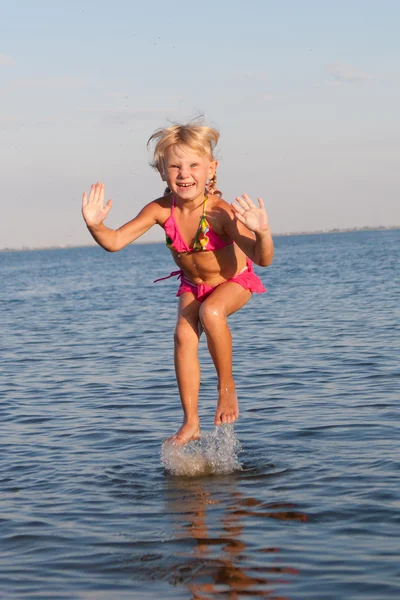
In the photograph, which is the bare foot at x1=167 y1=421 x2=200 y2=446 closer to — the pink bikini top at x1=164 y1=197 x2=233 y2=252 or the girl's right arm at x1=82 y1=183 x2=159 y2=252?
the pink bikini top at x1=164 y1=197 x2=233 y2=252

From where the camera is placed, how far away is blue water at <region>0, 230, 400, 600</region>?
233 inches

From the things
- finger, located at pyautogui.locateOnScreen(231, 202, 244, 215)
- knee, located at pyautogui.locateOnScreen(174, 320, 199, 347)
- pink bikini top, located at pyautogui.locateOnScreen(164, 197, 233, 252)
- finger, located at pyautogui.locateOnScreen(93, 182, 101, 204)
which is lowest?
knee, located at pyautogui.locateOnScreen(174, 320, 199, 347)

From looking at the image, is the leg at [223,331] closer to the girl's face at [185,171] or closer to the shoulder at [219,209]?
the shoulder at [219,209]

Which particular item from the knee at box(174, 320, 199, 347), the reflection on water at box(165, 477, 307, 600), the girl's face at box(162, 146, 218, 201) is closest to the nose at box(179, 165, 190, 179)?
the girl's face at box(162, 146, 218, 201)

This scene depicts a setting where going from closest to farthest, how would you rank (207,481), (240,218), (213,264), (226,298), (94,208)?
1. (240,218)
2. (94,208)
3. (226,298)
4. (213,264)
5. (207,481)

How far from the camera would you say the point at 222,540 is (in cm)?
654

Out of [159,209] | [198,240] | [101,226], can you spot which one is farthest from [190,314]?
[101,226]

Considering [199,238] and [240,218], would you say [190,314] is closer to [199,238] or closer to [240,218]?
[199,238]

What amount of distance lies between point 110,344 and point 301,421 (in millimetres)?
9509

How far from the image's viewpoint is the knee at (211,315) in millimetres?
7520

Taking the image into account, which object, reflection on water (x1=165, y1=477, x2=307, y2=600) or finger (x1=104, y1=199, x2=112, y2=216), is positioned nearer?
reflection on water (x1=165, y1=477, x2=307, y2=600)

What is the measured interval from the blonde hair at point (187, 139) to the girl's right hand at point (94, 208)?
60 cm

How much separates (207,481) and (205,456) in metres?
0.52

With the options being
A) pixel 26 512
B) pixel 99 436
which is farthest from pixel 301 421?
pixel 26 512
